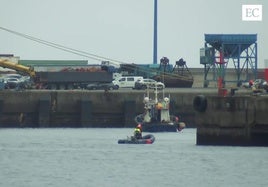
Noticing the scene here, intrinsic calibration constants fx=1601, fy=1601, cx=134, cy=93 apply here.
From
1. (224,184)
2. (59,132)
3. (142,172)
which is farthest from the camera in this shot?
(59,132)

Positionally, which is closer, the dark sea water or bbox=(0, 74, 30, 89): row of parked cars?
the dark sea water

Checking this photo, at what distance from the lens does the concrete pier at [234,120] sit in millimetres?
82562

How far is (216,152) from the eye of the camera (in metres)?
82.1

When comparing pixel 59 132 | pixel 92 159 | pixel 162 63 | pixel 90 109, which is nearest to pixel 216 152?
pixel 92 159

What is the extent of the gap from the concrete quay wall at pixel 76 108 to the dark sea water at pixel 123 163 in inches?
785

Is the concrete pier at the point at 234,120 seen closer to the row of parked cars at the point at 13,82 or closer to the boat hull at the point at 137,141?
the boat hull at the point at 137,141

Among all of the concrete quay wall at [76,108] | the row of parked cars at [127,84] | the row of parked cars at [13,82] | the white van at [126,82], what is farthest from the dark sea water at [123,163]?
the white van at [126,82]

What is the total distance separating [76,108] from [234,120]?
3931cm

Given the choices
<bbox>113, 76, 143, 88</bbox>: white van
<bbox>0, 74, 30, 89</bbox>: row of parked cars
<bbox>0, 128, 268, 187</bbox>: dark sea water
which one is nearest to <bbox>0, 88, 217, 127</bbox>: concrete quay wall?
<bbox>0, 74, 30, 89</bbox>: row of parked cars

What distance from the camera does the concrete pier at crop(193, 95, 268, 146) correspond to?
271ft

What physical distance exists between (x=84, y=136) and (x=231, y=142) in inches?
816

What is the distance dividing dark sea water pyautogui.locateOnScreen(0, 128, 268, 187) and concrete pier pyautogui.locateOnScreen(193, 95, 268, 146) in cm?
57

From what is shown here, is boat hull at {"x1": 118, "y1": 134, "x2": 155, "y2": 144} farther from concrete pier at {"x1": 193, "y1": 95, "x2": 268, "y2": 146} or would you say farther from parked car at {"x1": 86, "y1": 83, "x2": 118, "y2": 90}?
parked car at {"x1": 86, "y1": 83, "x2": 118, "y2": 90}

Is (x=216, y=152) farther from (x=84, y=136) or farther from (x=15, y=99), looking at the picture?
(x=15, y=99)
